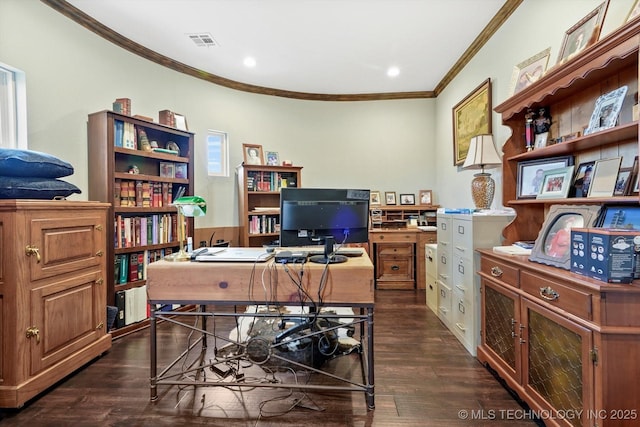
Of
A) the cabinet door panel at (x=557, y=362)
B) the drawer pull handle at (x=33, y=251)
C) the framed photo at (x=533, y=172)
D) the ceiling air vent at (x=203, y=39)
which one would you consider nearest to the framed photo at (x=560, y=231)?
the cabinet door panel at (x=557, y=362)

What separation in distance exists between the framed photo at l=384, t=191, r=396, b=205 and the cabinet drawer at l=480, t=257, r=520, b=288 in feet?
7.93

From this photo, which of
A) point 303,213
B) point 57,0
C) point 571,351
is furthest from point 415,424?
point 57,0

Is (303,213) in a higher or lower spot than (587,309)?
higher

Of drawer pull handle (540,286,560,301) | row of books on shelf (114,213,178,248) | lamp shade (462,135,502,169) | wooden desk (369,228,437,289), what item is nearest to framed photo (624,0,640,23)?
lamp shade (462,135,502,169)

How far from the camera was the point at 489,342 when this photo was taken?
205cm

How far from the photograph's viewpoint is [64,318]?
1946 mm

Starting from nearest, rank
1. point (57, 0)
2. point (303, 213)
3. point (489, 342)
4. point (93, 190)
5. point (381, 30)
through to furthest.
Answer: point (303, 213), point (489, 342), point (57, 0), point (93, 190), point (381, 30)

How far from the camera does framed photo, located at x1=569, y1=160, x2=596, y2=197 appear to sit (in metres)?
1.67

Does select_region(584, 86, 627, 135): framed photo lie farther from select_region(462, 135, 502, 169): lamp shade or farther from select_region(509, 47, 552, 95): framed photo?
select_region(462, 135, 502, 169): lamp shade

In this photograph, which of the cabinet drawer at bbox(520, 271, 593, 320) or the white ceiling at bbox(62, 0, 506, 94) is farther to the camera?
the white ceiling at bbox(62, 0, 506, 94)

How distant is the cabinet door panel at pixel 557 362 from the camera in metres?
1.23

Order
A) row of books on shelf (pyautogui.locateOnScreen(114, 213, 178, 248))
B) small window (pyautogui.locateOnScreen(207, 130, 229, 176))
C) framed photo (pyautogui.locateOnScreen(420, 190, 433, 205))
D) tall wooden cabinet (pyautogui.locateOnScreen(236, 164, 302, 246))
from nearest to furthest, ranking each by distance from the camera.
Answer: row of books on shelf (pyautogui.locateOnScreen(114, 213, 178, 248)) < tall wooden cabinet (pyautogui.locateOnScreen(236, 164, 302, 246)) < small window (pyautogui.locateOnScreen(207, 130, 229, 176)) < framed photo (pyautogui.locateOnScreen(420, 190, 433, 205))

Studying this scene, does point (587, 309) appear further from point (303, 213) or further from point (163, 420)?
point (163, 420)

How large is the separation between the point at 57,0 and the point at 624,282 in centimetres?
413
